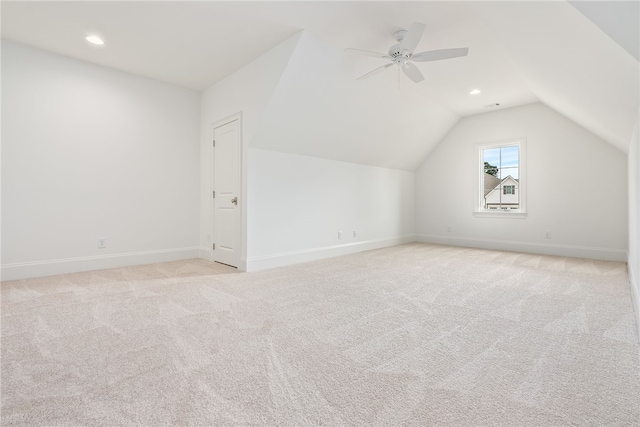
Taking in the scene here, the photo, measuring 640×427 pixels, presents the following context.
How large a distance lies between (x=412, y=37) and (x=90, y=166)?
13.9 feet

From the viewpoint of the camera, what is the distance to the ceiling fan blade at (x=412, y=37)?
2.53 metres

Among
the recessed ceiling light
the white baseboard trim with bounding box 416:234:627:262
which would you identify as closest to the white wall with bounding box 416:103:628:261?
the white baseboard trim with bounding box 416:234:627:262

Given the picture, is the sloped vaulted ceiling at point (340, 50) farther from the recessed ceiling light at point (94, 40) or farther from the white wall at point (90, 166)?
the white wall at point (90, 166)

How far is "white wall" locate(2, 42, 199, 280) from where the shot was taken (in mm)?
3424

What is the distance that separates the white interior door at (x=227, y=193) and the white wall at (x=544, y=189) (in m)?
4.81

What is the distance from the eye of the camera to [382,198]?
6.38 metres

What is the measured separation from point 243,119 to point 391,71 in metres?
2.20

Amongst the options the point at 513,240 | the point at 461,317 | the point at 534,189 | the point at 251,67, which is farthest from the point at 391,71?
the point at 513,240

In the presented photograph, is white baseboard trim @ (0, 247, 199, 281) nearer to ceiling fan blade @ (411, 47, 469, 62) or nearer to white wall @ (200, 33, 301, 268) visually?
white wall @ (200, 33, 301, 268)

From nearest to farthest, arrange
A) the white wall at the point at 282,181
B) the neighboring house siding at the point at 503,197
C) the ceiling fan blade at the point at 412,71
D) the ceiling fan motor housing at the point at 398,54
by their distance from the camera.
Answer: the ceiling fan motor housing at the point at 398,54
the ceiling fan blade at the point at 412,71
the white wall at the point at 282,181
the neighboring house siding at the point at 503,197

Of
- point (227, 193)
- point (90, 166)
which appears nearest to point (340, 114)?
point (227, 193)

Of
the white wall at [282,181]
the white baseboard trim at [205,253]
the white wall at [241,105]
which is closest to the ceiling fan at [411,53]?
the white wall at [282,181]

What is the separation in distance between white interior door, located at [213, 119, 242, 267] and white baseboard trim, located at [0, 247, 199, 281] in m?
0.69

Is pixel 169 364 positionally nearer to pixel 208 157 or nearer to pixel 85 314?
pixel 85 314
